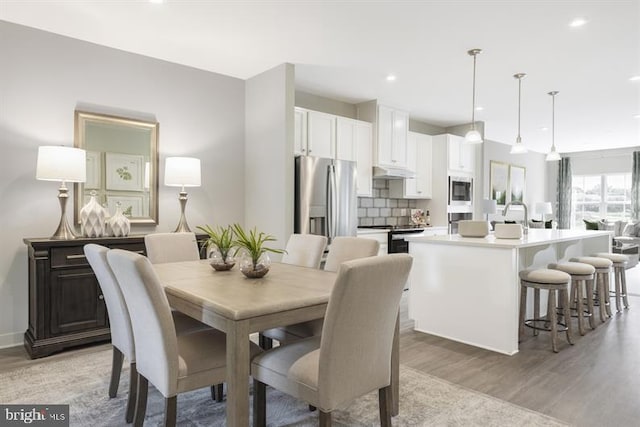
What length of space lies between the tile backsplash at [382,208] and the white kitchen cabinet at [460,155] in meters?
0.90

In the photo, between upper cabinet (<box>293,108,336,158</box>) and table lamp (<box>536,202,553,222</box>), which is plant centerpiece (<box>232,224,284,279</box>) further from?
table lamp (<box>536,202,553,222</box>)

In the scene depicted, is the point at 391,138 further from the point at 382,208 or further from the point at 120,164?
the point at 120,164

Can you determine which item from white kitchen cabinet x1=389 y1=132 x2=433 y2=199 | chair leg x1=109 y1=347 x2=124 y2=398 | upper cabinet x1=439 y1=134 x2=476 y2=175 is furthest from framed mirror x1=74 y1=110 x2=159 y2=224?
upper cabinet x1=439 y1=134 x2=476 y2=175

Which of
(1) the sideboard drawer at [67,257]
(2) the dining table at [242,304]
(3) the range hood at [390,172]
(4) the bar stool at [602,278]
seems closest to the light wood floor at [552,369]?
(4) the bar stool at [602,278]

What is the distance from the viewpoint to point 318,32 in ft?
11.1

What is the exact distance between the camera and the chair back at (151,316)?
157 centimetres

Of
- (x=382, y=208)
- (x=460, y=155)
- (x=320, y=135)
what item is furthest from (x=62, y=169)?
(x=460, y=155)

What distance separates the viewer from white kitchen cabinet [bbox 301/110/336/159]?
471 centimetres

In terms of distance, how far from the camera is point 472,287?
10.8 ft

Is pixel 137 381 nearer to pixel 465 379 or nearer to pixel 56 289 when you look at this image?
pixel 56 289

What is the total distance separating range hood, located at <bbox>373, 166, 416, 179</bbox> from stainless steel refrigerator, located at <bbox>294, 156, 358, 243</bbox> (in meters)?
0.87

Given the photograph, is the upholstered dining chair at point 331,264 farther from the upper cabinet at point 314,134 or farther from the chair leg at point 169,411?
the upper cabinet at point 314,134

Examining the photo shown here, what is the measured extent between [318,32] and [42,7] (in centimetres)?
208

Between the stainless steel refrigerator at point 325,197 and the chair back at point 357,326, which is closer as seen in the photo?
the chair back at point 357,326
